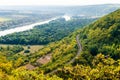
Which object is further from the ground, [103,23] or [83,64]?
[103,23]

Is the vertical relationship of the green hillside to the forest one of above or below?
above

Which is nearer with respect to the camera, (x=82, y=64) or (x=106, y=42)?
(x=82, y=64)

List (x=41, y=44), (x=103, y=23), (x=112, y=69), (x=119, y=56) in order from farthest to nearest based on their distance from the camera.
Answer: (x=41, y=44) < (x=103, y=23) < (x=119, y=56) < (x=112, y=69)

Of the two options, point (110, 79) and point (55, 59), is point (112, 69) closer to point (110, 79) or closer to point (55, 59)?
point (110, 79)

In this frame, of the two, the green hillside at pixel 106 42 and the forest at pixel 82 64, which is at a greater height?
the green hillside at pixel 106 42

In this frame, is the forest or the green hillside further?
the green hillside

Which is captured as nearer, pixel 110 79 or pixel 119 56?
pixel 110 79

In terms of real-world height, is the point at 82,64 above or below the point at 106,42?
below

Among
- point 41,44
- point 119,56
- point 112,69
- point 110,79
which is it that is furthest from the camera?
point 41,44

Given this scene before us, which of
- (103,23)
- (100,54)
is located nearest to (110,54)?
(100,54)

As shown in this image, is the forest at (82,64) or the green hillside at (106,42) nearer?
the forest at (82,64)
